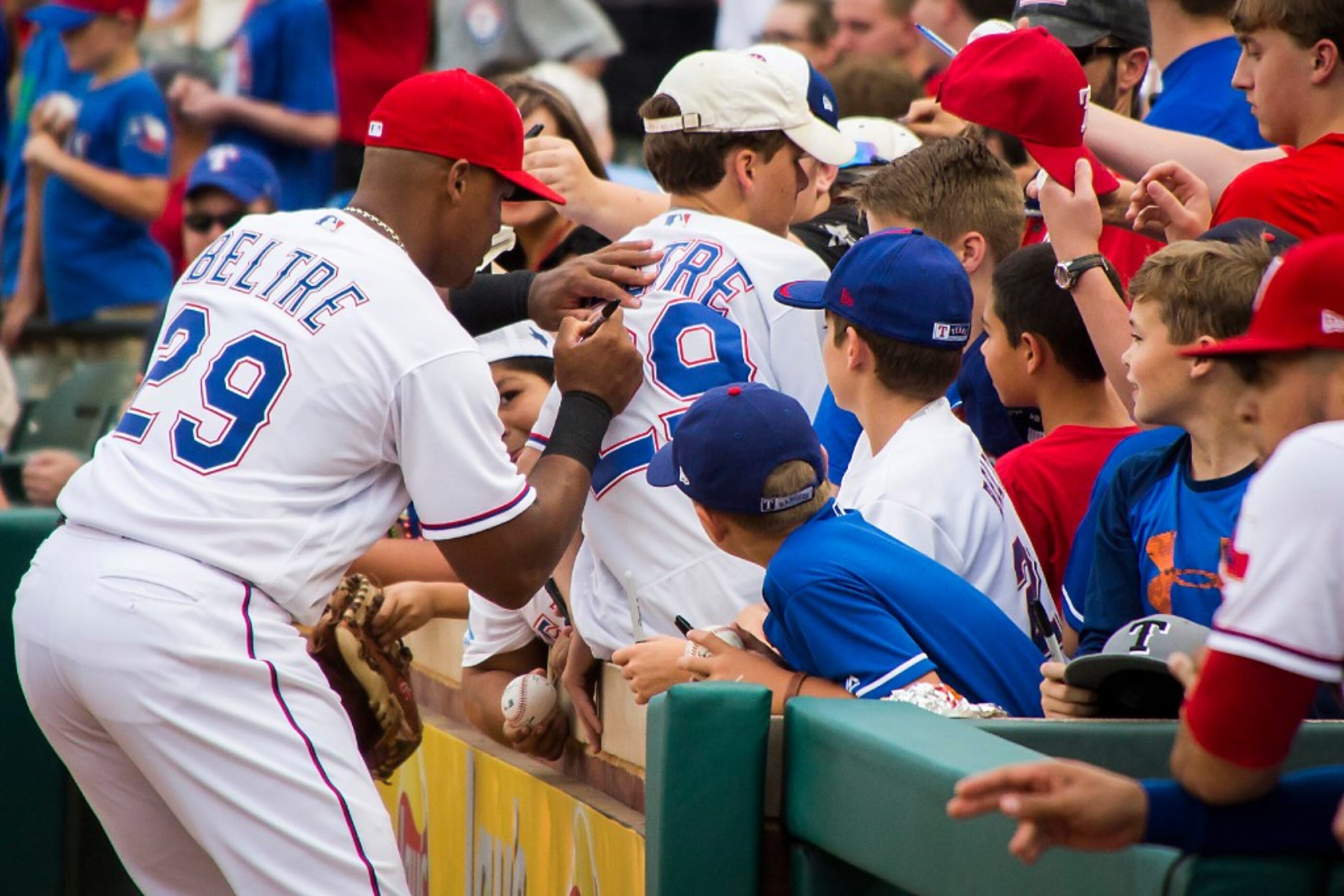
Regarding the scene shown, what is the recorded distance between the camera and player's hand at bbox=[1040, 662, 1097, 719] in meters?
2.67

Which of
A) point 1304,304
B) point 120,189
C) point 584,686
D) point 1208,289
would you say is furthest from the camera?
point 120,189

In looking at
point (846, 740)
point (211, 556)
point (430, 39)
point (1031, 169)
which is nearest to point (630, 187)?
point (1031, 169)

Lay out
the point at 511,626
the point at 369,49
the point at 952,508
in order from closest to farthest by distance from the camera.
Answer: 1. the point at 952,508
2. the point at 511,626
3. the point at 369,49

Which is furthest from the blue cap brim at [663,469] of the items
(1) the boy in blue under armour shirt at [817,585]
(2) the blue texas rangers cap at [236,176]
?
(2) the blue texas rangers cap at [236,176]

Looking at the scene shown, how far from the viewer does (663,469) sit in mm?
3262

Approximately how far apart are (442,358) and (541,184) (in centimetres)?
60

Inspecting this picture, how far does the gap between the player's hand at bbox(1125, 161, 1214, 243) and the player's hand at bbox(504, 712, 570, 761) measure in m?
1.60

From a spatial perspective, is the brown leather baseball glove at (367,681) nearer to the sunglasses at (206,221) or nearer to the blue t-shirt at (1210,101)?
the blue t-shirt at (1210,101)

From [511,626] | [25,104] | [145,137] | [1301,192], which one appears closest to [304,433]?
[511,626]

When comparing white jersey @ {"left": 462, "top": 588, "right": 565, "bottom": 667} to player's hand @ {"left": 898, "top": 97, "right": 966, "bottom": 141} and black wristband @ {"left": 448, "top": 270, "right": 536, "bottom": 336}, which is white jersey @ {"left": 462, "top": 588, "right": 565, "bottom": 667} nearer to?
black wristband @ {"left": 448, "top": 270, "right": 536, "bottom": 336}

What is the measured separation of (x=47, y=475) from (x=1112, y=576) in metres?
4.62

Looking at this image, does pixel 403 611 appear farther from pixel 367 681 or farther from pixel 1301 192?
pixel 1301 192

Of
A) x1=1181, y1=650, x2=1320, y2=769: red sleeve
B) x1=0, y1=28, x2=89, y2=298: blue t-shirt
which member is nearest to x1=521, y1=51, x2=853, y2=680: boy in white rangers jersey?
x1=1181, y1=650, x2=1320, y2=769: red sleeve

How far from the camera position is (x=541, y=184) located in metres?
3.55
